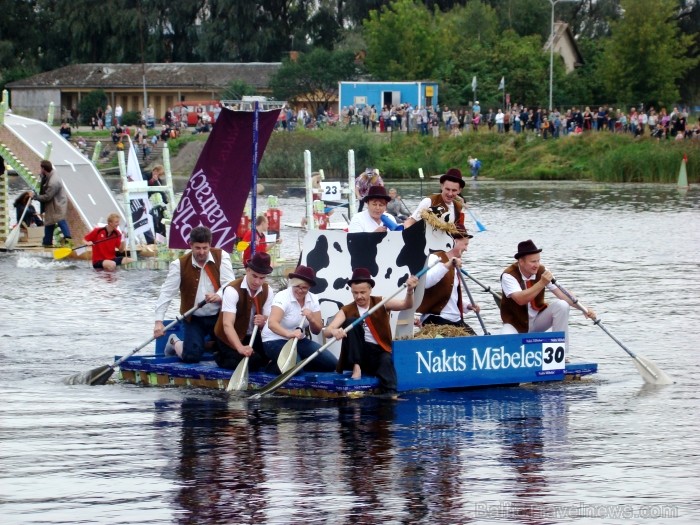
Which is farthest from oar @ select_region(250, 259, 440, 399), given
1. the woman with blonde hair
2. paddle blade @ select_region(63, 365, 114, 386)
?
the woman with blonde hair

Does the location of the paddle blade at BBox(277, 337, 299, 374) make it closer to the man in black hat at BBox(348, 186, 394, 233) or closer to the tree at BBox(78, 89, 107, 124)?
the man in black hat at BBox(348, 186, 394, 233)

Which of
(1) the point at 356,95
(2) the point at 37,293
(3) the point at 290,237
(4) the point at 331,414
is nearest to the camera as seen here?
(4) the point at 331,414

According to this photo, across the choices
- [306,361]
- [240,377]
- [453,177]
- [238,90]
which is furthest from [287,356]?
[238,90]

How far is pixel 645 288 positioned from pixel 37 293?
1058 centimetres

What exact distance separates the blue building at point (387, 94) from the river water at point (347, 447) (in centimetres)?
5329

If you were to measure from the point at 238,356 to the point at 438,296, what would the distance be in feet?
7.20

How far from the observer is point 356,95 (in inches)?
2945

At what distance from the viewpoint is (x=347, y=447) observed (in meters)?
12.2

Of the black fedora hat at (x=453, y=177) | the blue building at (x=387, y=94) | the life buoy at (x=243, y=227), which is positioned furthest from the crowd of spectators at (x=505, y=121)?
the black fedora hat at (x=453, y=177)

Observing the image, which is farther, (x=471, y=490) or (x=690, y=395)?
(x=690, y=395)

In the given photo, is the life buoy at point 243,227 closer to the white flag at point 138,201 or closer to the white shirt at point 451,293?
the white flag at point 138,201

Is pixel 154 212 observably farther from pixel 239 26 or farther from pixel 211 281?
pixel 239 26

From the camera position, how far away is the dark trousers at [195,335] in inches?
596

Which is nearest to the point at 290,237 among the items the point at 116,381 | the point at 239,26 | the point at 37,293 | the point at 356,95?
the point at 37,293
